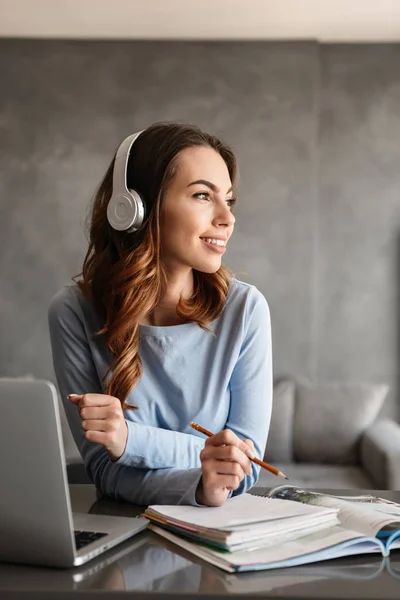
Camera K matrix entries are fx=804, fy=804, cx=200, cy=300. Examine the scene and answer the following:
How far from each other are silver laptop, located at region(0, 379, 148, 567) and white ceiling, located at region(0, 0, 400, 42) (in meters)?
3.52

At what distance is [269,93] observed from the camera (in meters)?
4.56

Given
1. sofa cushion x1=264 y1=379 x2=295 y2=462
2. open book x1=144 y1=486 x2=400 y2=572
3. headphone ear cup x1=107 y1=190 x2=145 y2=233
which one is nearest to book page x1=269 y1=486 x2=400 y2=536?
open book x1=144 y1=486 x2=400 y2=572

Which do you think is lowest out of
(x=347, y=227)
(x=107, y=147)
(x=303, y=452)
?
(x=303, y=452)

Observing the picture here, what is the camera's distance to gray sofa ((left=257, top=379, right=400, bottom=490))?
3941 millimetres

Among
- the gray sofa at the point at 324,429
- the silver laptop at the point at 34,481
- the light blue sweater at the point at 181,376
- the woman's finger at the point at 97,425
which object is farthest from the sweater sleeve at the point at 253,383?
the gray sofa at the point at 324,429

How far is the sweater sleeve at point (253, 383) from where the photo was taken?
1509mm

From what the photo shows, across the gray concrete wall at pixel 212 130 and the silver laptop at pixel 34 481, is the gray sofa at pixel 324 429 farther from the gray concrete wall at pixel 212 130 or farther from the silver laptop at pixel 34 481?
the silver laptop at pixel 34 481

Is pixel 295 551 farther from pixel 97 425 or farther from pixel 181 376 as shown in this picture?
pixel 181 376

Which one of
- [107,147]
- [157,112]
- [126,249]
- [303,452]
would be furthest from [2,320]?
[126,249]

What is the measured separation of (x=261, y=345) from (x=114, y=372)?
307 millimetres

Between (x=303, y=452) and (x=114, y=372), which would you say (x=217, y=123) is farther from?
(x=114, y=372)

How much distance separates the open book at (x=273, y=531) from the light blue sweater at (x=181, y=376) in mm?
274

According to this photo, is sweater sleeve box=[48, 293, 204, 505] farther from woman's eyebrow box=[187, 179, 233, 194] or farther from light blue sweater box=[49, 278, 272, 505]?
woman's eyebrow box=[187, 179, 233, 194]

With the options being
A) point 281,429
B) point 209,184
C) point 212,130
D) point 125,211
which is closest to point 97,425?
point 125,211
